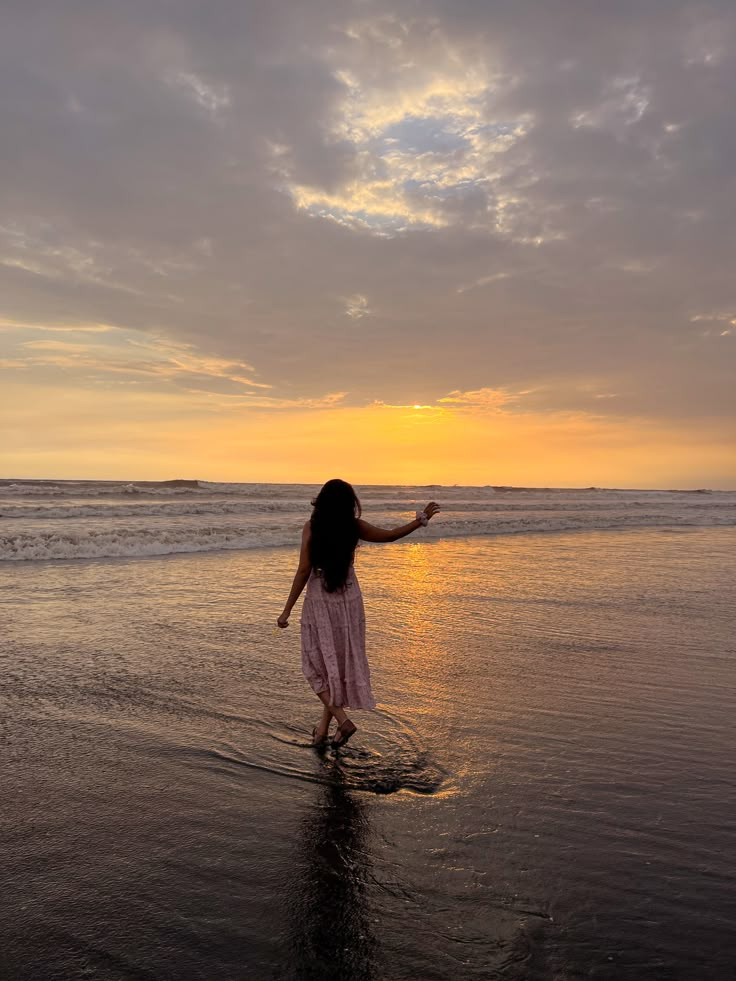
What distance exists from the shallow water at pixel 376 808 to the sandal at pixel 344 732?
0.42 ft

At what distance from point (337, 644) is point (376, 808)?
5.15 ft

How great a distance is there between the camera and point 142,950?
290 cm

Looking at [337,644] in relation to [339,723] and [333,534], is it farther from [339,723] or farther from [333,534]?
[333,534]

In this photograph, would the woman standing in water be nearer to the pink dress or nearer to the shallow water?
the pink dress

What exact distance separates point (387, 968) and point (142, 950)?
1.01 meters

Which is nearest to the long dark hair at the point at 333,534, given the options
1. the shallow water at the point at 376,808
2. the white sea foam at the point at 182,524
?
the shallow water at the point at 376,808

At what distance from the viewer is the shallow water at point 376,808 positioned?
9.68ft

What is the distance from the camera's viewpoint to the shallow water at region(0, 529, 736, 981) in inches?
116

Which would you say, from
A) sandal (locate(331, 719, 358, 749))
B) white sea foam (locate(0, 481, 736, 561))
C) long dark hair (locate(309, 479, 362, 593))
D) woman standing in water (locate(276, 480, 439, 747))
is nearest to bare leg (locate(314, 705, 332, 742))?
woman standing in water (locate(276, 480, 439, 747))

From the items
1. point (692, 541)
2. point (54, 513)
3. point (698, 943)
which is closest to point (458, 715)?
point (698, 943)

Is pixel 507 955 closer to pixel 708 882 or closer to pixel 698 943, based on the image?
pixel 698 943

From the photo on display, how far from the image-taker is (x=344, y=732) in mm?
5211

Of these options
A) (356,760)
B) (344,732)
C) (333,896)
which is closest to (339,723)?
(344,732)

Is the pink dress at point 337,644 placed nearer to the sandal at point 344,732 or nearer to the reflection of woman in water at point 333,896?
the sandal at point 344,732
